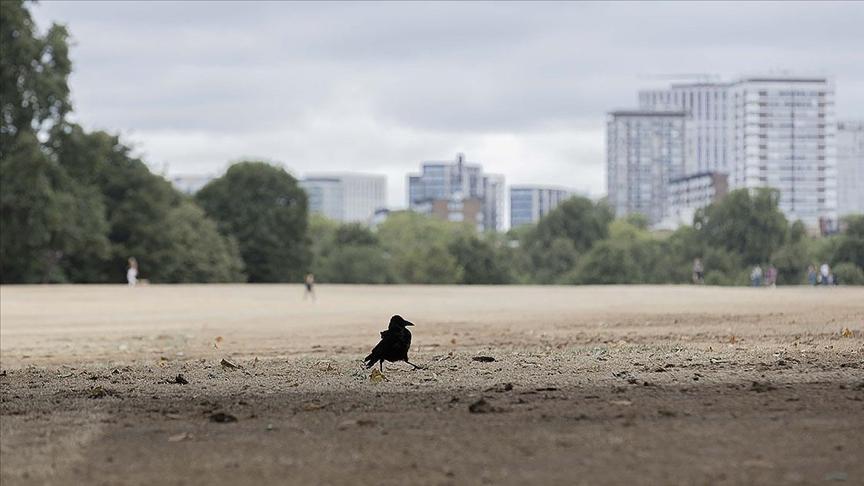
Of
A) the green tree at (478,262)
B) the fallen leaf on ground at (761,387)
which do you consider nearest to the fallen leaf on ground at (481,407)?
the fallen leaf on ground at (761,387)

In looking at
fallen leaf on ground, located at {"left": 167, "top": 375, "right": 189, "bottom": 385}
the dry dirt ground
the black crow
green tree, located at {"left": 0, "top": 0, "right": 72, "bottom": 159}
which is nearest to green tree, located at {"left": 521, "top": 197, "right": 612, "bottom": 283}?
green tree, located at {"left": 0, "top": 0, "right": 72, "bottom": 159}

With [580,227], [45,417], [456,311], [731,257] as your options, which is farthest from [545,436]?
[580,227]

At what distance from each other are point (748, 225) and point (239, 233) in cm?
6284

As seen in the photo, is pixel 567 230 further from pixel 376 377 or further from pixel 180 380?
pixel 376 377

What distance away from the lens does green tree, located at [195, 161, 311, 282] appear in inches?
4114

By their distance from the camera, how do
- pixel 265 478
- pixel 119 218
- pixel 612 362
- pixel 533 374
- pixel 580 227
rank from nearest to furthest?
pixel 265 478
pixel 533 374
pixel 612 362
pixel 119 218
pixel 580 227

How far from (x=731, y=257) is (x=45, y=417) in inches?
5317

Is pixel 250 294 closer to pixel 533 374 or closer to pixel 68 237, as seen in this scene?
pixel 68 237

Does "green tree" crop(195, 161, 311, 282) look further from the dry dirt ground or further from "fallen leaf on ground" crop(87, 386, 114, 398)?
"fallen leaf on ground" crop(87, 386, 114, 398)

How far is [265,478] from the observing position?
27.1ft

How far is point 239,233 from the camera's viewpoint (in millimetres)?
105750

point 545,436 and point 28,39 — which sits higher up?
point 28,39

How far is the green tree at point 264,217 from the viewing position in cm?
10450

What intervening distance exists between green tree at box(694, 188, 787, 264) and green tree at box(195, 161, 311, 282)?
55387mm
